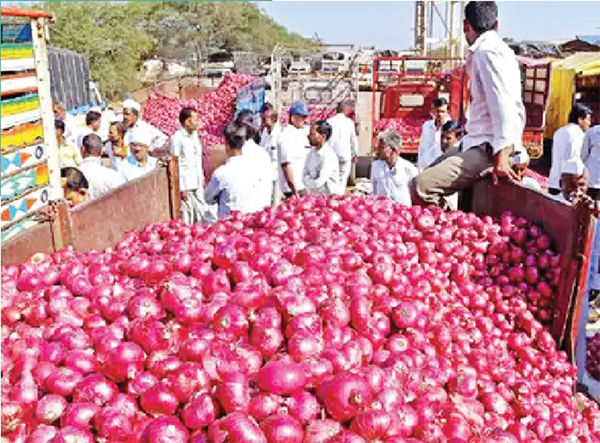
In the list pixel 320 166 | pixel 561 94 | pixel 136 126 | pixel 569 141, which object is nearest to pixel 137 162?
pixel 136 126

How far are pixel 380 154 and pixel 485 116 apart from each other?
167 centimetres

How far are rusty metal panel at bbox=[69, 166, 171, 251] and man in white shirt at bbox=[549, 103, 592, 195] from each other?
4.06 m

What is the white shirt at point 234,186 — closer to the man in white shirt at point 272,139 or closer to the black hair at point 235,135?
the black hair at point 235,135

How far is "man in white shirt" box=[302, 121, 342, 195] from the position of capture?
6195mm

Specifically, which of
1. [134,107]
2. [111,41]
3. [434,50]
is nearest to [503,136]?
[134,107]

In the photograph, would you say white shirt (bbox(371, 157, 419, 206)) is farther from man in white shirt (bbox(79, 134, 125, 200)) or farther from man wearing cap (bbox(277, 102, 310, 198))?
man in white shirt (bbox(79, 134, 125, 200))

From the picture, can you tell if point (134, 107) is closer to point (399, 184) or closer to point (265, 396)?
point (399, 184)

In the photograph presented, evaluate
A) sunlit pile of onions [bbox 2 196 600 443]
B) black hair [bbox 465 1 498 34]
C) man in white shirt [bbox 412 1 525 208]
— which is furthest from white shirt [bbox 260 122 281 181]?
sunlit pile of onions [bbox 2 196 600 443]

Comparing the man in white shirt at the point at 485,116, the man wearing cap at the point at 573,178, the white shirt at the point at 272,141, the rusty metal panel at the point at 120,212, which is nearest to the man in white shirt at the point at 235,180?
the rusty metal panel at the point at 120,212

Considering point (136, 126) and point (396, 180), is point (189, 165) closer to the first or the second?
point (136, 126)

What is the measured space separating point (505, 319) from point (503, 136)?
1.07 m

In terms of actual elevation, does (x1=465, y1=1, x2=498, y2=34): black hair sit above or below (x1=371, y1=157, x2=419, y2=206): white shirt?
above

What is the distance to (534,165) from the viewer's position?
11.5 m

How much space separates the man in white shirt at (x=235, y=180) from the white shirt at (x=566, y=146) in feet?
11.3
